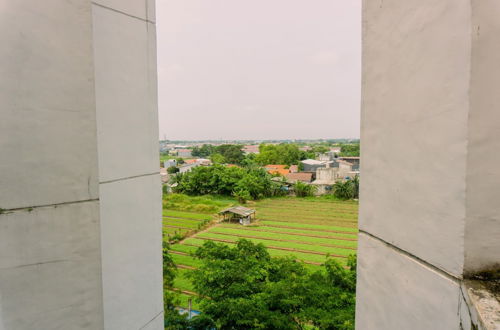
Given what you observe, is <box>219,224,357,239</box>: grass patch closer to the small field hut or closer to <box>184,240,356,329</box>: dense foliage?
the small field hut

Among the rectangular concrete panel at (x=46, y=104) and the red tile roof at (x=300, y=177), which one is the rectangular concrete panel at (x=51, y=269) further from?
the red tile roof at (x=300, y=177)

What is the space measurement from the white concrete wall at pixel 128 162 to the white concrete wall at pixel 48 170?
6 centimetres

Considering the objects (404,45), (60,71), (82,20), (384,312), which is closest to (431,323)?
(384,312)

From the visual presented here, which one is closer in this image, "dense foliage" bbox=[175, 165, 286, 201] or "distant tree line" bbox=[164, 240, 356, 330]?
"distant tree line" bbox=[164, 240, 356, 330]

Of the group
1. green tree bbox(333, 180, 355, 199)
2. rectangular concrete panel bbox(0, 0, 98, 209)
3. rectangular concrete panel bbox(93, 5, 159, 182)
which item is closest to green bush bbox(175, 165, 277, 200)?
green tree bbox(333, 180, 355, 199)

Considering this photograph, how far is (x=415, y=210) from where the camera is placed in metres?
0.95

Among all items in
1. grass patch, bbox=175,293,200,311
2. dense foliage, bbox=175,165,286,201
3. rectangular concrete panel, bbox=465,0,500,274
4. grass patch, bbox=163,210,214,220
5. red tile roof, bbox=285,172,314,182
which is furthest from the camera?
red tile roof, bbox=285,172,314,182

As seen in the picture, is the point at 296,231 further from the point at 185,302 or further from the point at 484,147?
the point at 484,147

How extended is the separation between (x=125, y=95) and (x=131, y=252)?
3.53 feet

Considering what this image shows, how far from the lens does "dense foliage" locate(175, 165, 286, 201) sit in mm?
31375

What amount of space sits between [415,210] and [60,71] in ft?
6.14

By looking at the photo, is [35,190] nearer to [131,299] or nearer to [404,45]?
[131,299]

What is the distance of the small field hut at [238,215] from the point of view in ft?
74.5

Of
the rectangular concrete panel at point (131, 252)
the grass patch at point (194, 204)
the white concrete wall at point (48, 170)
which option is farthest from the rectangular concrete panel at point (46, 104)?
the grass patch at point (194, 204)
